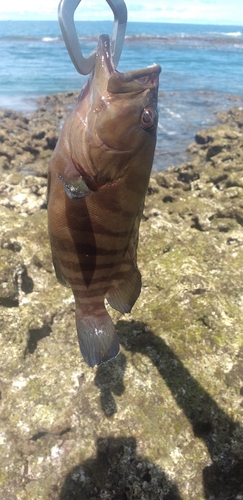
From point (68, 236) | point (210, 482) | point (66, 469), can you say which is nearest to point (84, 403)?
point (66, 469)

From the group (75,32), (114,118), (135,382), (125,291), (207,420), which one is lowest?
(207,420)

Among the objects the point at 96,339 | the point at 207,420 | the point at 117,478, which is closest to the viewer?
the point at 96,339

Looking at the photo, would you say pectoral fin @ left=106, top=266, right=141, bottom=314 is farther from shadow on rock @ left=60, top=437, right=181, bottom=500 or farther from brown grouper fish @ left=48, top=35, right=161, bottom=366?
shadow on rock @ left=60, top=437, right=181, bottom=500

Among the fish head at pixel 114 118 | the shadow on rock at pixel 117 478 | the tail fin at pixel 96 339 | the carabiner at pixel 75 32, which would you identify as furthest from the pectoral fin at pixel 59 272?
the shadow on rock at pixel 117 478

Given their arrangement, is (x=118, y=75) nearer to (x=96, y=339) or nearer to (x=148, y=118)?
(x=148, y=118)

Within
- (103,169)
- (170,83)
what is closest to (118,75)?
(103,169)

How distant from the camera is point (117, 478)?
107 inches

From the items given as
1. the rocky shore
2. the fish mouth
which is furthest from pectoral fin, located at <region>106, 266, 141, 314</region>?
the rocky shore

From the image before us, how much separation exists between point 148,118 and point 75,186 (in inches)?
17.5

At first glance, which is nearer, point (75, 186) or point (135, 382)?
point (75, 186)

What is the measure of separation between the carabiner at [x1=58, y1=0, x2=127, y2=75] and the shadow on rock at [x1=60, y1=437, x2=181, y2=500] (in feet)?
8.01

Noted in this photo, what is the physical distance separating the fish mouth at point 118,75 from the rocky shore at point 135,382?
2.21 m

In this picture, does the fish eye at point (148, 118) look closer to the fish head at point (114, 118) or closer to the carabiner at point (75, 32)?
the fish head at point (114, 118)

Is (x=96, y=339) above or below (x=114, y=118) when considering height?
below
